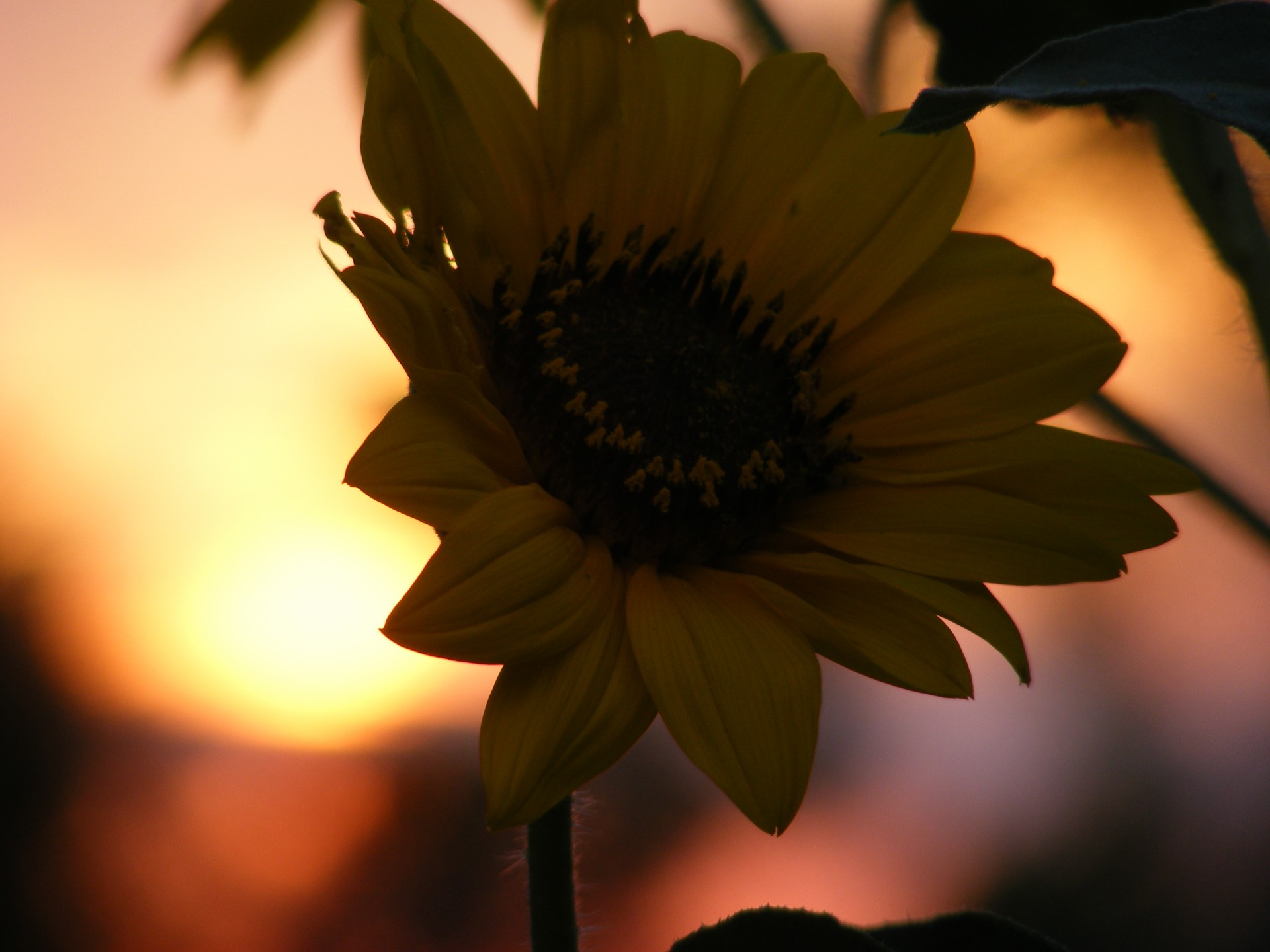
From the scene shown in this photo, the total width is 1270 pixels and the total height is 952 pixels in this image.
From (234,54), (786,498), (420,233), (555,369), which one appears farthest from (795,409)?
(234,54)

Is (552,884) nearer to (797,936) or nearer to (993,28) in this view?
(797,936)

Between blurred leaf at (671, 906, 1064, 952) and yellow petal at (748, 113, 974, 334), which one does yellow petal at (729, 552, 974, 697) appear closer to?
blurred leaf at (671, 906, 1064, 952)

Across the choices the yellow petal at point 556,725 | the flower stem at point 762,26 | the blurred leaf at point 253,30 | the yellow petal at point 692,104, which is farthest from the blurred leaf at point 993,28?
the blurred leaf at point 253,30

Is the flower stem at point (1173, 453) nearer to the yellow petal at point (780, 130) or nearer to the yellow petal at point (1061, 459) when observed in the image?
the yellow petal at point (1061, 459)

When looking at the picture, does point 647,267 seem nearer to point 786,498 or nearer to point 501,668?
point 786,498

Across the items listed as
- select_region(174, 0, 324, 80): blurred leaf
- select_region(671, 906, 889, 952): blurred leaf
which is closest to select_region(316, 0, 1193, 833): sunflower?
select_region(671, 906, 889, 952): blurred leaf

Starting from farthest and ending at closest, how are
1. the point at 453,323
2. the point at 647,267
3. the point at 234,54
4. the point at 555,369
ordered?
the point at 234,54 < the point at 647,267 < the point at 555,369 < the point at 453,323

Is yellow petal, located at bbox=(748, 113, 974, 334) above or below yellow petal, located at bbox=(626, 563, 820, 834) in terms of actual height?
above
